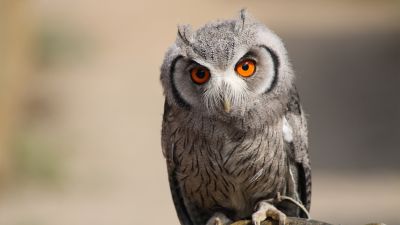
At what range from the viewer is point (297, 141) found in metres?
4.98

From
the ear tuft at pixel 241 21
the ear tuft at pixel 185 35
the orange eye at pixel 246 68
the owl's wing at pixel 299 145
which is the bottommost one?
the owl's wing at pixel 299 145

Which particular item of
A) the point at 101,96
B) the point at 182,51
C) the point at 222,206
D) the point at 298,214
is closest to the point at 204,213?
the point at 222,206

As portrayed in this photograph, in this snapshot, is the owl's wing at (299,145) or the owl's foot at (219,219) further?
the owl's wing at (299,145)

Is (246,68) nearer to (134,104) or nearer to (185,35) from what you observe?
(185,35)

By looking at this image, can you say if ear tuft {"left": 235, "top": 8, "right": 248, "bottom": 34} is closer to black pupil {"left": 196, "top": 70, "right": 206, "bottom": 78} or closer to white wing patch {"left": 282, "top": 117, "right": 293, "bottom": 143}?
black pupil {"left": 196, "top": 70, "right": 206, "bottom": 78}

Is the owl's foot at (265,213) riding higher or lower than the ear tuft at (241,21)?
lower

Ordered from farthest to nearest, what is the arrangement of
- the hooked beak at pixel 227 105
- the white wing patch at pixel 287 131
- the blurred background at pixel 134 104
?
1. the blurred background at pixel 134 104
2. the white wing patch at pixel 287 131
3. the hooked beak at pixel 227 105

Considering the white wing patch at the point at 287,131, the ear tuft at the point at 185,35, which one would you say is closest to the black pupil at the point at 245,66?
the ear tuft at the point at 185,35

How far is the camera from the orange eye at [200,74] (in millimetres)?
4564

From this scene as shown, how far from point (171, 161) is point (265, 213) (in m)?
0.67

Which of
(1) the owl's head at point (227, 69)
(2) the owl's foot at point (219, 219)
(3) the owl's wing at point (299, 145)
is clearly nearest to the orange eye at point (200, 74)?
(1) the owl's head at point (227, 69)

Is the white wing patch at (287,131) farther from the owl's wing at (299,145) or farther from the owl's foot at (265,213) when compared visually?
the owl's foot at (265,213)

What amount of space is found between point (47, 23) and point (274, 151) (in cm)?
828

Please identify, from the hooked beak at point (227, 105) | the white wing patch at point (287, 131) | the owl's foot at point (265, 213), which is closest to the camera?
the owl's foot at point (265, 213)
